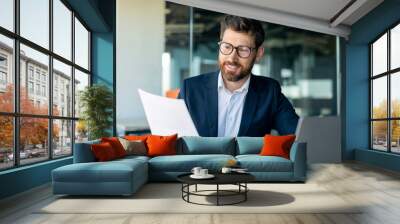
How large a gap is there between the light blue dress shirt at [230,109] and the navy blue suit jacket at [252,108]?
0.07m

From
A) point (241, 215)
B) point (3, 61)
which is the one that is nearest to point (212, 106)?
point (3, 61)

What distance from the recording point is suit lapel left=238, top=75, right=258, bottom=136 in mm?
7711

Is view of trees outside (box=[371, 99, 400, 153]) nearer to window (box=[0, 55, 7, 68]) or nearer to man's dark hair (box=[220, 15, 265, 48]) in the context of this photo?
man's dark hair (box=[220, 15, 265, 48])

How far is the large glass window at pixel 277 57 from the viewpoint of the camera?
29.8 feet

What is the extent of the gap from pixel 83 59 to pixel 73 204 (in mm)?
4245

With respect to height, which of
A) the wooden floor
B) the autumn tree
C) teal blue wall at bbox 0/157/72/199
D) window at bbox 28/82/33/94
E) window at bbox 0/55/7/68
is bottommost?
the wooden floor

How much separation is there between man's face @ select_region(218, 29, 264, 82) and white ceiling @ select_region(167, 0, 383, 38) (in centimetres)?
58

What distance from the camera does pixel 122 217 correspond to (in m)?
3.87

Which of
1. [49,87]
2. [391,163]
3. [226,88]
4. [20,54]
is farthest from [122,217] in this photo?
[391,163]

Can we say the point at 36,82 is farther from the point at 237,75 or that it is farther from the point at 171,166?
the point at 237,75

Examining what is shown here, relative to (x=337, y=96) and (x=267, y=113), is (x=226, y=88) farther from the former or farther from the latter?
(x=337, y=96)

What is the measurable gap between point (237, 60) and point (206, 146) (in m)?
2.04

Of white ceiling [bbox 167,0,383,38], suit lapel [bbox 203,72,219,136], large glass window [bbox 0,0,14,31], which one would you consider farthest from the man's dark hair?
large glass window [bbox 0,0,14,31]

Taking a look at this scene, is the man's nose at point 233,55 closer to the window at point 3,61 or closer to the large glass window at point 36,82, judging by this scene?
the large glass window at point 36,82
